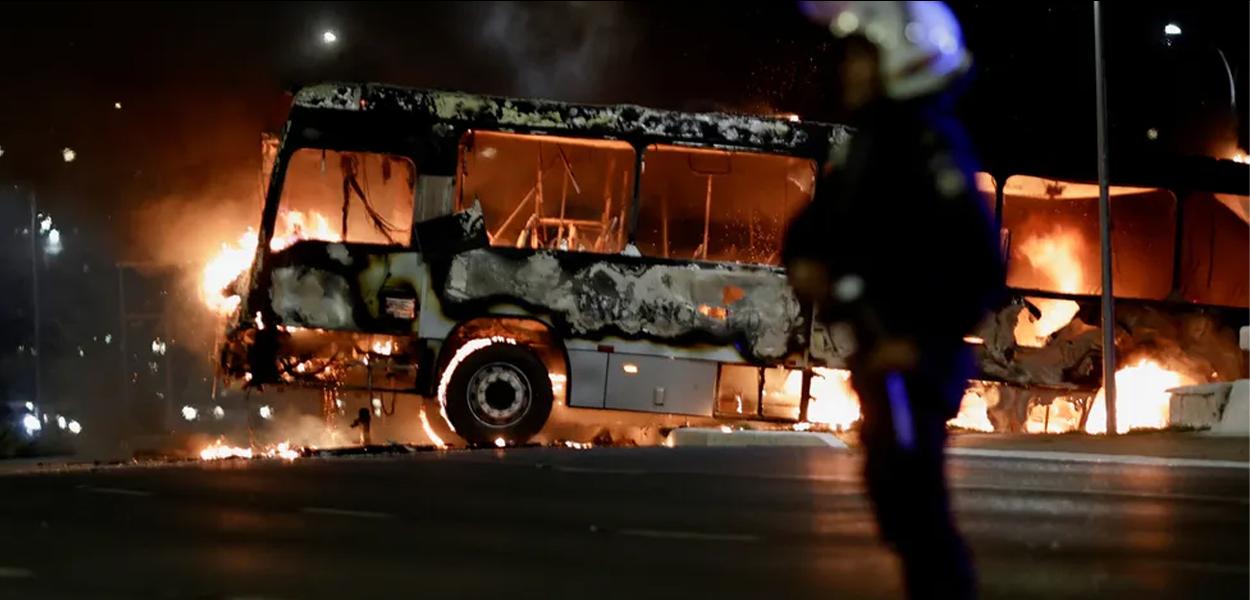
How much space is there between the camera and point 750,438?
450 inches

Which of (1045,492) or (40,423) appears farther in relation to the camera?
(40,423)

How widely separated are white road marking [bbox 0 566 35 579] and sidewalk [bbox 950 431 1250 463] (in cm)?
676

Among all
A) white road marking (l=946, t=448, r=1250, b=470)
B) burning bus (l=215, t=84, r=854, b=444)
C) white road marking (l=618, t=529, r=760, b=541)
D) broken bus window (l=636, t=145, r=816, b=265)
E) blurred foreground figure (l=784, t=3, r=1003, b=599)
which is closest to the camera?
blurred foreground figure (l=784, t=3, r=1003, b=599)

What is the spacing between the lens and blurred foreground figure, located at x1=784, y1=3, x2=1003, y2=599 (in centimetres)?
404

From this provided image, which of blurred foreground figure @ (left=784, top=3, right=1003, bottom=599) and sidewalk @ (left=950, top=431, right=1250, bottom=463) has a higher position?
blurred foreground figure @ (left=784, top=3, right=1003, bottom=599)

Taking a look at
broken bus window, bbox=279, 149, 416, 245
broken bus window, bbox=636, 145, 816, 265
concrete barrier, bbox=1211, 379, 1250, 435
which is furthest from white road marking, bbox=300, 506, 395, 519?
concrete barrier, bbox=1211, 379, 1250, 435

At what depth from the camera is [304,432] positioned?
16.0 meters

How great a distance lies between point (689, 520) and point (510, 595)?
1921 millimetres

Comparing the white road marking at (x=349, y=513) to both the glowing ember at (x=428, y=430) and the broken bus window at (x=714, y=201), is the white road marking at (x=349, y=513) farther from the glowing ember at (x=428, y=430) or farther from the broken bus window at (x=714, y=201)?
the broken bus window at (x=714, y=201)

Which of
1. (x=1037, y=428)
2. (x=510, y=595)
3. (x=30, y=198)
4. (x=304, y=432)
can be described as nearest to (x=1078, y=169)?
(x=1037, y=428)

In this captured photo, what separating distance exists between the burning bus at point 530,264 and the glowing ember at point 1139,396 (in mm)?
1395

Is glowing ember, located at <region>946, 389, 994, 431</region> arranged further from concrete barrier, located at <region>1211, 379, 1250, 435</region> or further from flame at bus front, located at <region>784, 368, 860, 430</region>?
concrete barrier, located at <region>1211, 379, 1250, 435</region>

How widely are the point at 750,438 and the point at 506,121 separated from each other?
386cm

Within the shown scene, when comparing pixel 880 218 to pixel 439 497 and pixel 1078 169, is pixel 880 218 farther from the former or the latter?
pixel 1078 169
